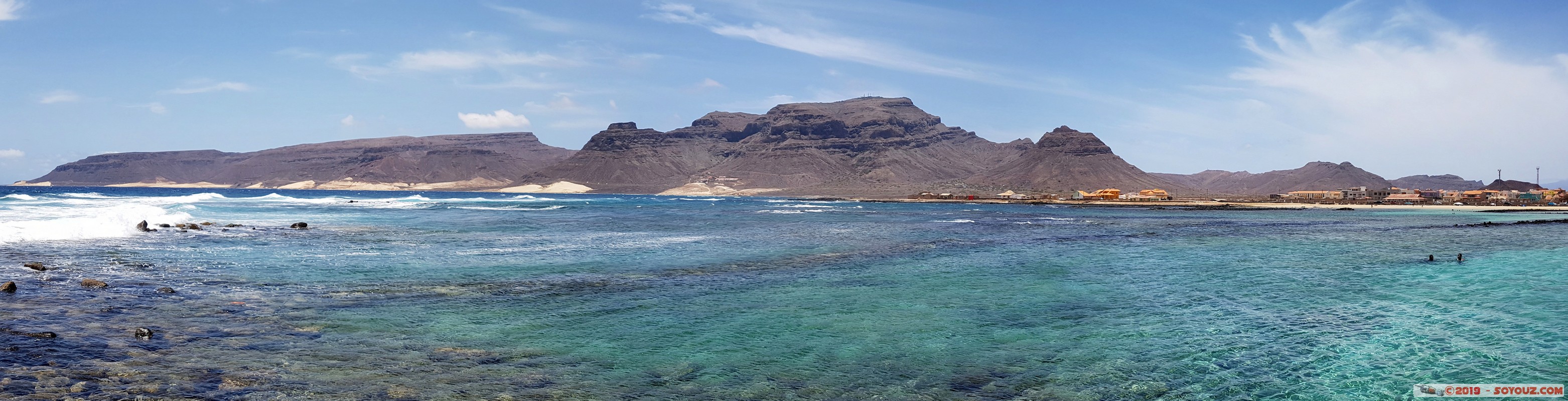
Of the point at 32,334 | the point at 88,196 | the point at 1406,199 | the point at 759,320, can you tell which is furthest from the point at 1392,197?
the point at 88,196

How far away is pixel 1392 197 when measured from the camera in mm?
132875

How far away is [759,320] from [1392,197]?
155763 mm

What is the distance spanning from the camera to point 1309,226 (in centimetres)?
5728

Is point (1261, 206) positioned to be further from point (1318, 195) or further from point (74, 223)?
point (74, 223)

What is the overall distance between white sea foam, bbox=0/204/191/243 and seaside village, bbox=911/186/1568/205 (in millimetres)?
138287

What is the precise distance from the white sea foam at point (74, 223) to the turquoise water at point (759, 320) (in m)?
0.35

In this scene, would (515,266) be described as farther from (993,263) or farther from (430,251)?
(993,263)

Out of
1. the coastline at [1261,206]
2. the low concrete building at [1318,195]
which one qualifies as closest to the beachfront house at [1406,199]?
the coastline at [1261,206]

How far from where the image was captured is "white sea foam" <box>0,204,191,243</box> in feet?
99.4

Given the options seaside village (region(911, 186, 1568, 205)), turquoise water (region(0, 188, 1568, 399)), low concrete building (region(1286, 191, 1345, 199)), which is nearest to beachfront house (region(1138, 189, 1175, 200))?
seaside village (region(911, 186, 1568, 205))

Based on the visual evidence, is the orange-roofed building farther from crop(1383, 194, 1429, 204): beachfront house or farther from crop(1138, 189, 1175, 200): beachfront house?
crop(1383, 194, 1429, 204): beachfront house

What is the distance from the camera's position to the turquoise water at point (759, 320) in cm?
1043

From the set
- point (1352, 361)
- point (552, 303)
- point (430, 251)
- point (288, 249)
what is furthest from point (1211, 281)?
point (288, 249)

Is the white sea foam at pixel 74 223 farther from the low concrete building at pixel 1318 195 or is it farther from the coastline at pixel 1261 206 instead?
the low concrete building at pixel 1318 195
